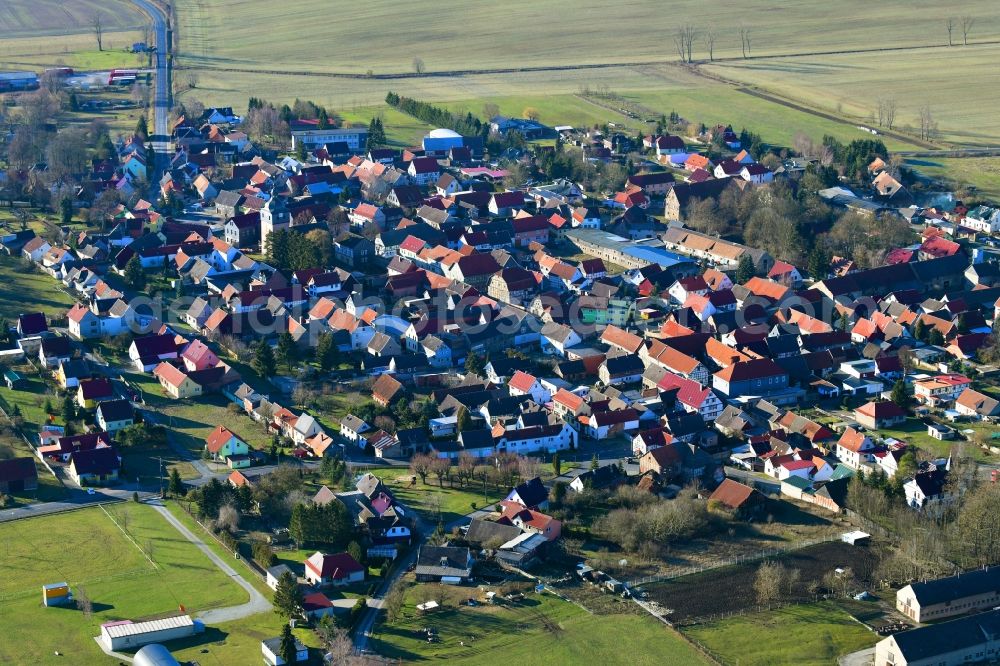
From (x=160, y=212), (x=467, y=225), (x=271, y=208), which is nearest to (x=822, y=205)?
(x=467, y=225)

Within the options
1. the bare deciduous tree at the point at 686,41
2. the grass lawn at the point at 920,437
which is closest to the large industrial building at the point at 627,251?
the grass lawn at the point at 920,437

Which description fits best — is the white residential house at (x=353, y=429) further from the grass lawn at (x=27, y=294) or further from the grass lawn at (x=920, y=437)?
the grass lawn at (x=27, y=294)

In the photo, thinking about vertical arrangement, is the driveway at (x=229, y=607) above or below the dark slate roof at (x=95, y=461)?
below

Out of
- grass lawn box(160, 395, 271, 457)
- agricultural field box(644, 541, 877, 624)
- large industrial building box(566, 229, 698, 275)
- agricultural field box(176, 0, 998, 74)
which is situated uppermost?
agricultural field box(176, 0, 998, 74)

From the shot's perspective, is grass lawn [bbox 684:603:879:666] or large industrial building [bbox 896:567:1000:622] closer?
grass lawn [bbox 684:603:879:666]

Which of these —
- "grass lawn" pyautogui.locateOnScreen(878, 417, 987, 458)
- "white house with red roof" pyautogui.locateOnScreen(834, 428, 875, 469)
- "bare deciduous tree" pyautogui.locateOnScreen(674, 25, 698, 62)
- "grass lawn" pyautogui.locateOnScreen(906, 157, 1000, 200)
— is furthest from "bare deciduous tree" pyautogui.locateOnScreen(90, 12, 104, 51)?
"white house with red roof" pyautogui.locateOnScreen(834, 428, 875, 469)

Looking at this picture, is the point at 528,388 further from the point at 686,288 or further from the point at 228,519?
the point at 228,519

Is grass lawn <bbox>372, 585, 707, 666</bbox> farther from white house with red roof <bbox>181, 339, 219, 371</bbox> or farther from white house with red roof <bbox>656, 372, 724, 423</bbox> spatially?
white house with red roof <bbox>181, 339, 219, 371</bbox>
